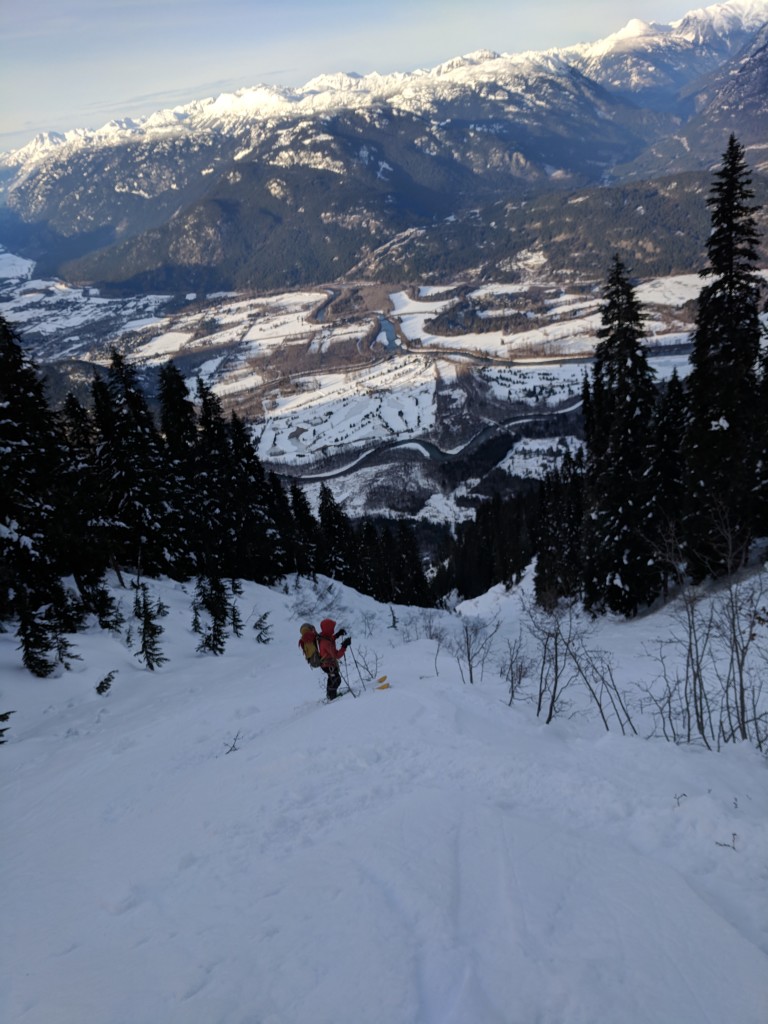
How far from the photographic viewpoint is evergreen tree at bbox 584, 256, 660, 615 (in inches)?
928

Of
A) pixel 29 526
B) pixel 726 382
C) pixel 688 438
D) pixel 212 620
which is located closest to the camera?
pixel 29 526

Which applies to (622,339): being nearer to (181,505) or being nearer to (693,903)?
(693,903)

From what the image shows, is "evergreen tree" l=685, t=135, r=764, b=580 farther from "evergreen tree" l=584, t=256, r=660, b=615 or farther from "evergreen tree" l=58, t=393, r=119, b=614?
"evergreen tree" l=58, t=393, r=119, b=614

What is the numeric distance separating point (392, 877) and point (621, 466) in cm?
2345

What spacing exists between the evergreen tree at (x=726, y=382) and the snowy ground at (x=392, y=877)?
16258mm

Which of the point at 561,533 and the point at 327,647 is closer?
the point at 327,647

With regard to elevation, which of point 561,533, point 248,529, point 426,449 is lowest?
point 426,449

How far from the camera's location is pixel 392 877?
4.87 meters

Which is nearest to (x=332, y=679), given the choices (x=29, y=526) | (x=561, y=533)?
(x=29, y=526)

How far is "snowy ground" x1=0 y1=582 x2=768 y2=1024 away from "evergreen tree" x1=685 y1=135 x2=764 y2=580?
53.3ft

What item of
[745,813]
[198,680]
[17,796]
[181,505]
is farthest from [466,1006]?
[181,505]

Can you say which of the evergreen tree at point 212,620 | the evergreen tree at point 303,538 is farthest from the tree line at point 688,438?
the evergreen tree at point 303,538

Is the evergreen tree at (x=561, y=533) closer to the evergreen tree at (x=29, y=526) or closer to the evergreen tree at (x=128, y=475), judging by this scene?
the evergreen tree at (x=128, y=475)

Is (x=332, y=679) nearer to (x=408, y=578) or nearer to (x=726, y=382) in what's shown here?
(x=726, y=382)
